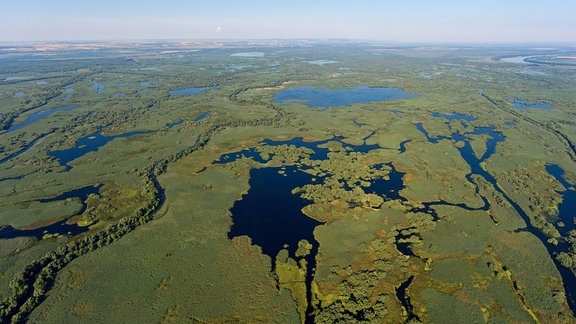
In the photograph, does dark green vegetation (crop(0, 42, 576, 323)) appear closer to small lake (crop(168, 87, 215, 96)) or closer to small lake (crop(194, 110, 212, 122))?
small lake (crop(194, 110, 212, 122))

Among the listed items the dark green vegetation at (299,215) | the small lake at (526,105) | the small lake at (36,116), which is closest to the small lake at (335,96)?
the dark green vegetation at (299,215)

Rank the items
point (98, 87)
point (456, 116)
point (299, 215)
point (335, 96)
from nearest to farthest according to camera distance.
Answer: point (299, 215), point (456, 116), point (335, 96), point (98, 87)

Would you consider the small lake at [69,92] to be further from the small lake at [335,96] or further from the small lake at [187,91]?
the small lake at [335,96]

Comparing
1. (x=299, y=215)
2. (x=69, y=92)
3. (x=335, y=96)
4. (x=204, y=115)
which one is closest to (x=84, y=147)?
(x=204, y=115)

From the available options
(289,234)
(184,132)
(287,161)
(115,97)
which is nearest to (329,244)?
(289,234)

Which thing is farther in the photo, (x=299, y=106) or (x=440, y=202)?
(x=299, y=106)

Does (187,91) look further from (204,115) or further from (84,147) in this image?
(84,147)

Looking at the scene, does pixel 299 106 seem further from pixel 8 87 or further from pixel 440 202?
pixel 8 87
